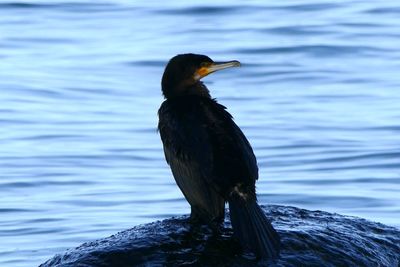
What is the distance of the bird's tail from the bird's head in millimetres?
1181

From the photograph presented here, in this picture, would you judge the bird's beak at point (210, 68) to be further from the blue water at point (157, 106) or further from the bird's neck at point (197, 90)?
the blue water at point (157, 106)

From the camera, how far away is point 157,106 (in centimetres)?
1492

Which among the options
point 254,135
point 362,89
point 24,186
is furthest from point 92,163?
point 362,89

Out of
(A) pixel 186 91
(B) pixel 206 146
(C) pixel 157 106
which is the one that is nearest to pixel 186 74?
(A) pixel 186 91

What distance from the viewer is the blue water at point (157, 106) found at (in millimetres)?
11523

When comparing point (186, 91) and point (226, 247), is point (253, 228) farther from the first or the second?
point (186, 91)

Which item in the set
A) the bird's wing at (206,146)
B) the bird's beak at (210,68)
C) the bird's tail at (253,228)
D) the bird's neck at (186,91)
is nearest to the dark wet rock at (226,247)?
the bird's tail at (253,228)

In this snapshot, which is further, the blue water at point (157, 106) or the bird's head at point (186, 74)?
the blue water at point (157, 106)

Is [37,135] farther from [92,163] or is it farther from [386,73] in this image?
[386,73]

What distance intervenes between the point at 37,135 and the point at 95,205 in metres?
2.61

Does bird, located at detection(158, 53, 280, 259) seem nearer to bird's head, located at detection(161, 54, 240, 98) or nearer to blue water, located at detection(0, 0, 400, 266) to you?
bird's head, located at detection(161, 54, 240, 98)

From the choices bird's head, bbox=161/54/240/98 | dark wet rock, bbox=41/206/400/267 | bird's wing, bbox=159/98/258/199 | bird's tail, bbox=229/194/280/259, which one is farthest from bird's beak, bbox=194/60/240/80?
bird's tail, bbox=229/194/280/259

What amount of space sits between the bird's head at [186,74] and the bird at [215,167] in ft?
0.71

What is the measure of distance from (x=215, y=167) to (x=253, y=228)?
0.54 meters
